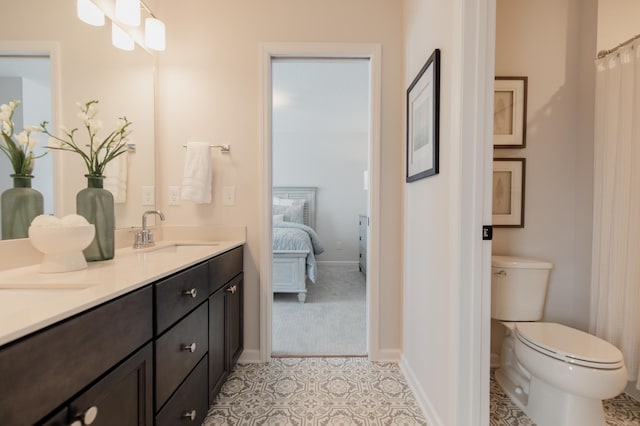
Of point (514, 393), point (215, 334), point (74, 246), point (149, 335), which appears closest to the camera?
point (149, 335)

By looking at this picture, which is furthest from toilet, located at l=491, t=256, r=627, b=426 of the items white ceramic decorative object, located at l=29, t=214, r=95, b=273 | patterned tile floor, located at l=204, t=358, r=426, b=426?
white ceramic decorative object, located at l=29, t=214, r=95, b=273

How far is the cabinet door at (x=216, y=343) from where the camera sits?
1.39 m

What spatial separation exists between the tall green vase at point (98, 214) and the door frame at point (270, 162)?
0.85 m

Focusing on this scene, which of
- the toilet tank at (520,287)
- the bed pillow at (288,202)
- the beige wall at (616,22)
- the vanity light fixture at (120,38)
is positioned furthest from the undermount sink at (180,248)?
the bed pillow at (288,202)

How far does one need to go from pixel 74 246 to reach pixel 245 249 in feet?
3.30

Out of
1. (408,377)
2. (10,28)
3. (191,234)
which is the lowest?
(408,377)

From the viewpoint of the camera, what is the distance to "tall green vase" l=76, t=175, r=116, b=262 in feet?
4.01

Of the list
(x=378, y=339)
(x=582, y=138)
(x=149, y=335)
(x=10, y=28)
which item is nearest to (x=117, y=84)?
(x=10, y=28)

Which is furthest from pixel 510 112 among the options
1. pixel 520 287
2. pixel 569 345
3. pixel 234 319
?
pixel 234 319

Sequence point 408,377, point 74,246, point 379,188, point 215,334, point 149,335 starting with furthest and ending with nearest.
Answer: point 379,188 → point 408,377 → point 215,334 → point 74,246 → point 149,335

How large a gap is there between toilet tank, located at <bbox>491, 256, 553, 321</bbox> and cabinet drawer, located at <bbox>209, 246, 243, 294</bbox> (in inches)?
59.8

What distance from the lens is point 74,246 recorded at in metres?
1.02

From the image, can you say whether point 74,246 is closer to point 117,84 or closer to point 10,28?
point 10,28

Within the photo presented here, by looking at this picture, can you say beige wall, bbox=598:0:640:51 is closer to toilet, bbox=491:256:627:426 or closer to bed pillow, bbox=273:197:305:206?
toilet, bbox=491:256:627:426
